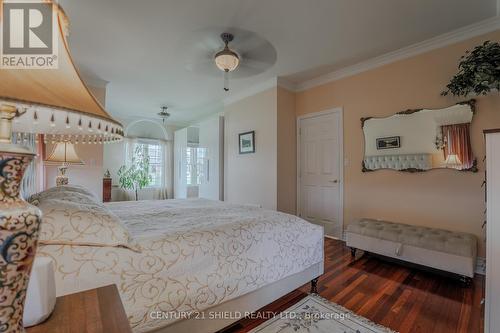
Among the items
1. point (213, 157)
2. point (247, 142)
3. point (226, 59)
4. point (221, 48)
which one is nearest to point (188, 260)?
point (226, 59)

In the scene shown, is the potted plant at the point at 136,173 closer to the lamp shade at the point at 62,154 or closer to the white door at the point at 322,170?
the lamp shade at the point at 62,154

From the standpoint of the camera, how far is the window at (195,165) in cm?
548

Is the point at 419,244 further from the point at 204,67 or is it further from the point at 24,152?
the point at 204,67

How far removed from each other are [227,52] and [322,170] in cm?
228

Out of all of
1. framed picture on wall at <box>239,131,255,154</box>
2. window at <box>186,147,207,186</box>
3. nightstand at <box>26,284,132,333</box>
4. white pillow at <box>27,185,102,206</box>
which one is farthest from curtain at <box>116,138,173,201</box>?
nightstand at <box>26,284,132,333</box>

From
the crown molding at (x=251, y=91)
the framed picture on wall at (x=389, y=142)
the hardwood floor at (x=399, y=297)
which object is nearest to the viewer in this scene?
the hardwood floor at (x=399, y=297)

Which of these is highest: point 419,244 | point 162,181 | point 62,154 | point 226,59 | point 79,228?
point 226,59

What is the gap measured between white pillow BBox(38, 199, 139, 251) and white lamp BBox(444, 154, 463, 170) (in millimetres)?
3073

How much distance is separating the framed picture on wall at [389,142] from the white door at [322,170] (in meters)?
0.55

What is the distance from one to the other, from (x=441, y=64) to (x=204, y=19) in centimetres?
267

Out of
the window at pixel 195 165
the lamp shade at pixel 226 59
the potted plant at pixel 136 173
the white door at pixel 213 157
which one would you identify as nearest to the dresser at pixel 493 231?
the lamp shade at pixel 226 59

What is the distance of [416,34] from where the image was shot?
253 cm

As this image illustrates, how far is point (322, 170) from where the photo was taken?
3.70 meters

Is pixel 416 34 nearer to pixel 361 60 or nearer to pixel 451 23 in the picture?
pixel 451 23
